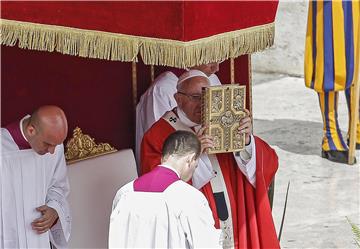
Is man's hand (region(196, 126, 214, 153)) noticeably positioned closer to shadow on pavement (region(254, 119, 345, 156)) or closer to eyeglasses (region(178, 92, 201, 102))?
eyeglasses (region(178, 92, 201, 102))

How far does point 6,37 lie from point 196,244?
1.37 m

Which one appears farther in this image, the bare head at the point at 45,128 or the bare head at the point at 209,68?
the bare head at the point at 209,68

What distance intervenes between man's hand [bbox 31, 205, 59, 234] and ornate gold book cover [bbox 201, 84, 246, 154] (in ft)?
2.94

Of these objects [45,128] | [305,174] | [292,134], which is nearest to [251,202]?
[45,128]

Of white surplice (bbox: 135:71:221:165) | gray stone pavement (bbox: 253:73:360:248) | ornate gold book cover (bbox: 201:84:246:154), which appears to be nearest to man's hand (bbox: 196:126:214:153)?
ornate gold book cover (bbox: 201:84:246:154)

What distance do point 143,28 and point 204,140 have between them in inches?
36.0

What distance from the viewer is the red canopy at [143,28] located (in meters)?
4.50

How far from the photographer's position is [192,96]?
5.45m

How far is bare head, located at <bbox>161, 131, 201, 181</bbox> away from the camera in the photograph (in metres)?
4.79

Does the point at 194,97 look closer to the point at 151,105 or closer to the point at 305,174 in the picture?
the point at 151,105

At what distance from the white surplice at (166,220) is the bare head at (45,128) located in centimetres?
50

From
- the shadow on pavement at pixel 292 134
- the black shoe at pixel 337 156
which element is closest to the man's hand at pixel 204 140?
the black shoe at pixel 337 156

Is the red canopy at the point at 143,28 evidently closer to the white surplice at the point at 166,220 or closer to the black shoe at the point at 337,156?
the white surplice at the point at 166,220

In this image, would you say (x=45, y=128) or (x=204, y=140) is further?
(x=204, y=140)
